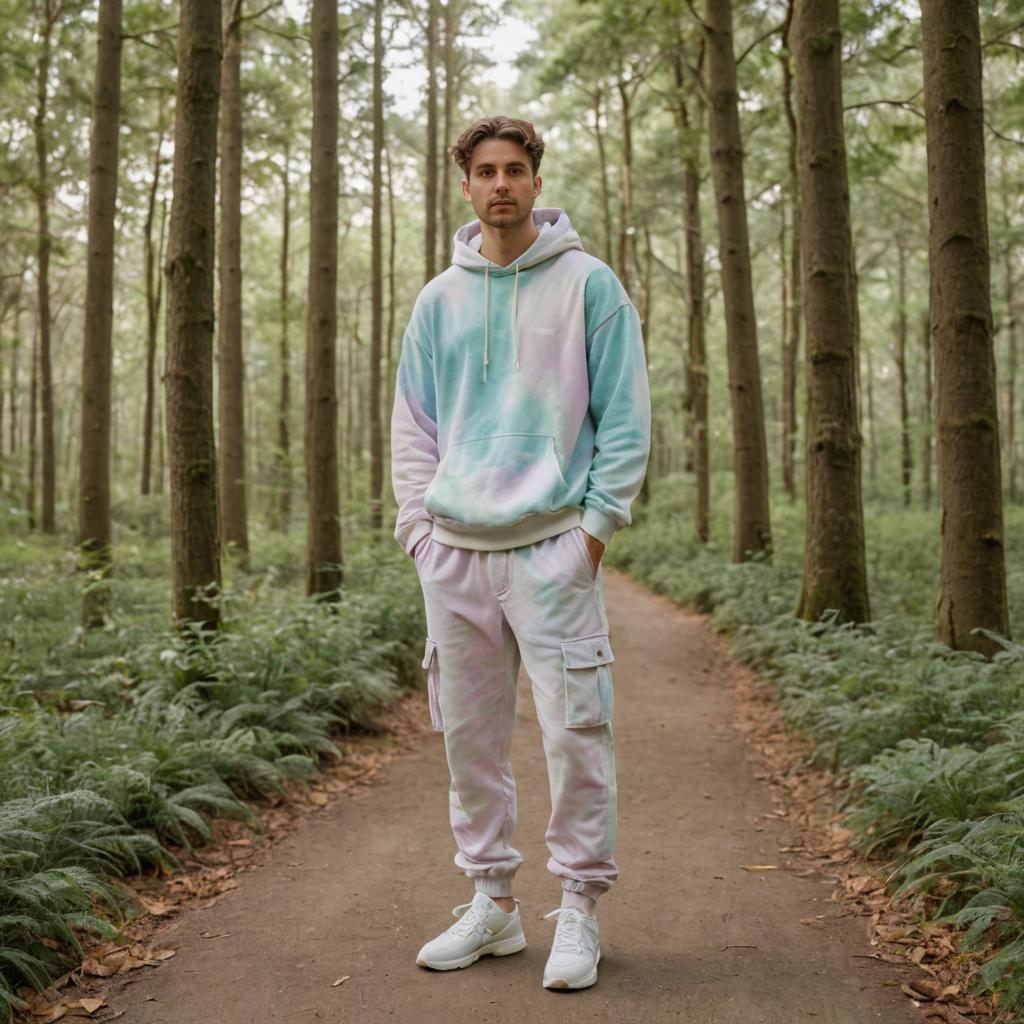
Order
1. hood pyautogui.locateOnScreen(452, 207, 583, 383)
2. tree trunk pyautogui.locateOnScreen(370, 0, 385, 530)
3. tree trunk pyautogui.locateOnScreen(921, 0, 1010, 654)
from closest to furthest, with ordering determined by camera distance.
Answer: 1. hood pyautogui.locateOnScreen(452, 207, 583, 383)
2. tree trunk pyautogui.locateOnScreen(921, 0, 1010, 654)
3. tree trunk pyautogui.locateOnScreen(370, 0, 385, 530)

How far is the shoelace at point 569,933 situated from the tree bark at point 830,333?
18.9 ft

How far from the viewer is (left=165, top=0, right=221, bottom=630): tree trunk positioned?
654cm

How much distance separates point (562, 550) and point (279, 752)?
361 cm

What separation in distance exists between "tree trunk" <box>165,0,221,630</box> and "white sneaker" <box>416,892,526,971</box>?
155 inches

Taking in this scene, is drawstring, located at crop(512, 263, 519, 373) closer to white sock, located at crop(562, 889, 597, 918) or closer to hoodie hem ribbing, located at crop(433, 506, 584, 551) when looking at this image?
hoodie hem ribbing, located at crop(433, 506, 584, 551)

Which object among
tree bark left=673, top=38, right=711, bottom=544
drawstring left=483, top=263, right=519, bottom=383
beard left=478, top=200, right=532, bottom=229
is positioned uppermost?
tree bark left=673, top=38, right=711, bottom=544

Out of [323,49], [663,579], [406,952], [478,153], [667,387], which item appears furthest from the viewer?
[667,387]

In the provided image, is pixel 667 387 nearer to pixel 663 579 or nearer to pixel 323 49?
pixel 663 579

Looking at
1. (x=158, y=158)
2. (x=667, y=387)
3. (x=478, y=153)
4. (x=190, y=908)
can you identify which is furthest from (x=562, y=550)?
(x=667, y=387)

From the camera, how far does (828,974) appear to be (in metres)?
3.29

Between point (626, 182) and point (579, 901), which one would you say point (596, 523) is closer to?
point (579, 901)

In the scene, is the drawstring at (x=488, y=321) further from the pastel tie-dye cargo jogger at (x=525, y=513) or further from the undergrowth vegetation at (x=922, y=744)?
the undergrowth vegetation at (x=922, y=744)

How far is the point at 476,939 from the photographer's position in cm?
330

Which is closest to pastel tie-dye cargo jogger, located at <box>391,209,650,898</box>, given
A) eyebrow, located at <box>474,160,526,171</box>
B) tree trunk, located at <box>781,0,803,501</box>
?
eyebrow, located at <box>474,160,526,171</box>
